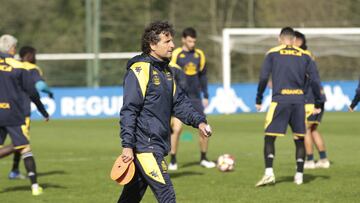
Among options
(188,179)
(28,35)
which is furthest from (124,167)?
(28,35)

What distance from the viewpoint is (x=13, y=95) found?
41.2 ft

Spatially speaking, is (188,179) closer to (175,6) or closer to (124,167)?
(124,167)

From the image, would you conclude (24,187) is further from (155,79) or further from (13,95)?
(155,79)

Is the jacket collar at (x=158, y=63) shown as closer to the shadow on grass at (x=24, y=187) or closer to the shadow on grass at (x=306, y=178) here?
the shadow on grass at (x=24, y=187)

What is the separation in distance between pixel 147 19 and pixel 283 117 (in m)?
47.0

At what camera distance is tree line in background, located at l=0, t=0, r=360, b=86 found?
169 ft

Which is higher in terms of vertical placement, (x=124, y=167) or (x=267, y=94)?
(x=124, y=167)

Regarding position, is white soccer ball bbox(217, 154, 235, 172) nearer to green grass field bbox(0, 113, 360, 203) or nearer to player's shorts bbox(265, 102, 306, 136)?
green grass field bbox(0, 113, 360, 203)

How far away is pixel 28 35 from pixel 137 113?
49.6 m

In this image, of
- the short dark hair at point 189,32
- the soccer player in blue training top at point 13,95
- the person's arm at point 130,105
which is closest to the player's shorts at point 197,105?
the short dark hair at point 189,32

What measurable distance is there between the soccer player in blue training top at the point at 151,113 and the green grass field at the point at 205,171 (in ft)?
12.3

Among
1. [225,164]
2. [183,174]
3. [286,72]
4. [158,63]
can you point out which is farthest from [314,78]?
[158,63]

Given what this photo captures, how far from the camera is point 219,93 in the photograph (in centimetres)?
3325

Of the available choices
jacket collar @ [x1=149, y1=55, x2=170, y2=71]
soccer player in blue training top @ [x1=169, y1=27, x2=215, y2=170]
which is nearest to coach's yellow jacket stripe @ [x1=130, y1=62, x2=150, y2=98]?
jacket collar @ [x1=149, y1=55, x2=170, y2=71]
